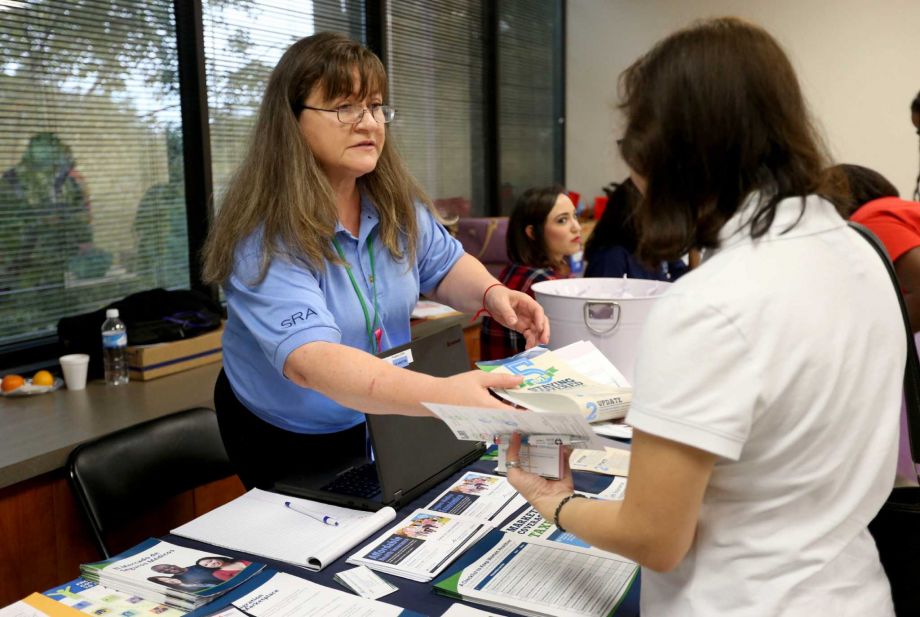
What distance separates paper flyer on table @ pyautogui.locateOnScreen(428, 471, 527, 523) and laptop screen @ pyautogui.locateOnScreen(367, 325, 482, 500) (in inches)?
2.3

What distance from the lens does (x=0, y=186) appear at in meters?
2.56

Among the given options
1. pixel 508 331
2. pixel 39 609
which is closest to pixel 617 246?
pixel 508 331

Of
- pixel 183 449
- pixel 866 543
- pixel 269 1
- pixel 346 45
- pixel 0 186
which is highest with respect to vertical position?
pixel 269 1

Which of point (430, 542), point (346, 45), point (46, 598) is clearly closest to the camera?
point (46, 598)

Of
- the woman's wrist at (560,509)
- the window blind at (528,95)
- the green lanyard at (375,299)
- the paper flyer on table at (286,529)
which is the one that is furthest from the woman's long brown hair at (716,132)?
the window blind at (528,95)

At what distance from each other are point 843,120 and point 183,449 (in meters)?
4.85

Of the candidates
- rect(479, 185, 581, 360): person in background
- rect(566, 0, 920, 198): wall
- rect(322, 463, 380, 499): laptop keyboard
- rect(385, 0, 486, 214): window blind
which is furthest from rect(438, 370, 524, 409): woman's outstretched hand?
rect(566, 0, 920, 198): wall

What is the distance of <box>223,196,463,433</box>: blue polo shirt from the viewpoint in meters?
1.46

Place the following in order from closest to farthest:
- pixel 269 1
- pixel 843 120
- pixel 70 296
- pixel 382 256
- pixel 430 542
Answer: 1. pixel 430 542
2. pixel 382 256
3. pixel 70 296
4. pixel 269 1
5. pixel 843 120

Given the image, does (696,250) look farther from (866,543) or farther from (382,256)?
(382,256)

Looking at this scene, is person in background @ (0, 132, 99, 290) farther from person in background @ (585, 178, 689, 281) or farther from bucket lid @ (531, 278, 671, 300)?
person in background @ (585, 178, 689, 281)

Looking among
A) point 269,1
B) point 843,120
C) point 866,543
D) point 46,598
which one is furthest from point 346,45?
point 843,120

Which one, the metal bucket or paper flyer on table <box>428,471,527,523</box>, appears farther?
the metal bucket

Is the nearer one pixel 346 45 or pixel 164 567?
pixel 164 567
